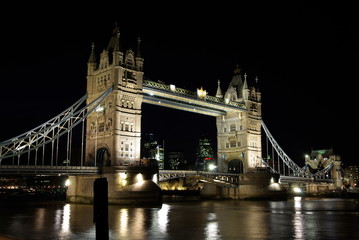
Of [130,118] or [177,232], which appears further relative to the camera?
[130,118]

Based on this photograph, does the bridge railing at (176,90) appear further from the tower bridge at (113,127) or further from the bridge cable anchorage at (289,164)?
the bridge cable anchorage at (289,164)

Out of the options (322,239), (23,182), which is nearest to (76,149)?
(23,182)

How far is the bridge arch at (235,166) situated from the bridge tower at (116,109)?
29.5m

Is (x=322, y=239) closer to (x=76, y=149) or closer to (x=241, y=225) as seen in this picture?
(x=241, y=225)

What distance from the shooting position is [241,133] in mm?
72000

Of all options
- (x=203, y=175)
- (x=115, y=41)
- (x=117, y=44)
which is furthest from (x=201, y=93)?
(x=117, y=44)

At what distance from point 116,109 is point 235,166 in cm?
3566

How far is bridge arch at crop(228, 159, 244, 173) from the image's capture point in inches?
2958

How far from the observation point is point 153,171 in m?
46.4

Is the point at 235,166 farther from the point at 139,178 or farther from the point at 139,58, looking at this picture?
the point at 139,178

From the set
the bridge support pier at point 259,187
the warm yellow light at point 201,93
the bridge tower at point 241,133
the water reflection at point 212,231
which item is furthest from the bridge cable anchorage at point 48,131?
the bridge tower at point 241,133

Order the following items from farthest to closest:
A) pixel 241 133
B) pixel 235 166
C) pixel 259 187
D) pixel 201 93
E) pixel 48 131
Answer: pixel 235 166 < pixel 241 133 < pixel 259 187 < pixel 201 93 < pixel 48 131

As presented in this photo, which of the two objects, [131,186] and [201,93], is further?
[201,93]

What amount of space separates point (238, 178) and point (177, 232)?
45.2 metres
